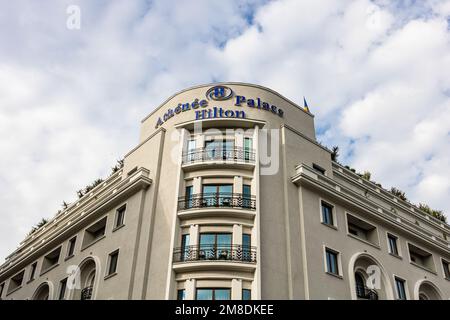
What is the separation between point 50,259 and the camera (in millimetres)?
39375

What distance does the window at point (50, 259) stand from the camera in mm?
38672

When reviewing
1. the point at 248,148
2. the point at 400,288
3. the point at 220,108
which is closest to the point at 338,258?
the point at 400,288

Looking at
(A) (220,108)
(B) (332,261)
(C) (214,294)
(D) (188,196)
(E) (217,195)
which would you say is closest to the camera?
(C) (214,294)

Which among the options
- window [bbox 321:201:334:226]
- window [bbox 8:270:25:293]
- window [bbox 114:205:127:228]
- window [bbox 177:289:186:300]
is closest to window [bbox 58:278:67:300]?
window [bbox 114:205:127:228]

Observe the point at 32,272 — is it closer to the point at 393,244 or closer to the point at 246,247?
the point at 246,247

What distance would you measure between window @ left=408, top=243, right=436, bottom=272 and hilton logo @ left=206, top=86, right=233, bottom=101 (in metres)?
16.6

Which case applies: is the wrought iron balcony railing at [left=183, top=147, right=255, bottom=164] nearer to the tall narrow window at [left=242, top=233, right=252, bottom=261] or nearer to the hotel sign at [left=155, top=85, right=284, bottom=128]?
the hotel sign at [left=155, top=85, right=284, bottom=128]

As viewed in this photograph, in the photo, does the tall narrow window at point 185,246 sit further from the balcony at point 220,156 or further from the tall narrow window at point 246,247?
the balcony at point 220,156

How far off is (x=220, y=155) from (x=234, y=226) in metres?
4.87

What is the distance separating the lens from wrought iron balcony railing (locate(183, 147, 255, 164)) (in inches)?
1240

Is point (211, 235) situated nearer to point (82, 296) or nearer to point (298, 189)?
point (298, 189)

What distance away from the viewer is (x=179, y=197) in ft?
99.7

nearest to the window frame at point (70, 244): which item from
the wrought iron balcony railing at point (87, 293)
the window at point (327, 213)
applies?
the wrought iron balcony railing at point (87, 293)
